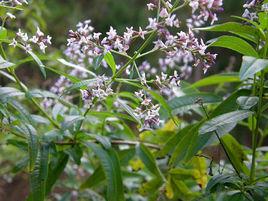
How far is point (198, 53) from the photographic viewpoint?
3.59 feet

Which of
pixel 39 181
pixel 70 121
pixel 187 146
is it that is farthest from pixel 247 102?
pixel 39 181

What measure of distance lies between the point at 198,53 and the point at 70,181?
3.43 ft

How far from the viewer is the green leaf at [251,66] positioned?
106cm

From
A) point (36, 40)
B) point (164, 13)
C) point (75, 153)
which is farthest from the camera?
point (75, 153)

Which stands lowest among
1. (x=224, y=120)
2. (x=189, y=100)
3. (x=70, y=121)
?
(x=224, y=120)

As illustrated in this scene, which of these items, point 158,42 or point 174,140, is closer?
point 158,42

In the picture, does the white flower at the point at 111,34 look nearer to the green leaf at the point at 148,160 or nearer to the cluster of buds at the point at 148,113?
the cluster of buds at the point at 148,113

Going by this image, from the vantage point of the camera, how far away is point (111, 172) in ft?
4.59

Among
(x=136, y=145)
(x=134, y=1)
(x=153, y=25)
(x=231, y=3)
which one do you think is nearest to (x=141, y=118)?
(x=153, y=25)

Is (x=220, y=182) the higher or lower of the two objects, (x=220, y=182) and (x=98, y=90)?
the lower

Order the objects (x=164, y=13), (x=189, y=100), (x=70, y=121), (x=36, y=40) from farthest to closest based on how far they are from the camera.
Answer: (x=189, y=100) → (x=70, y=121) → (x=36, y=40) → (x=164, y=13)

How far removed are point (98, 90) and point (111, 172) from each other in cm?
36

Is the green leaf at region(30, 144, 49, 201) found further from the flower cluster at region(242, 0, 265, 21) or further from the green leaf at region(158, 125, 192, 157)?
the flower cluster at region(242, 0, 265, 21)

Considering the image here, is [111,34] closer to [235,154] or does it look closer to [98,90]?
[98,90]
